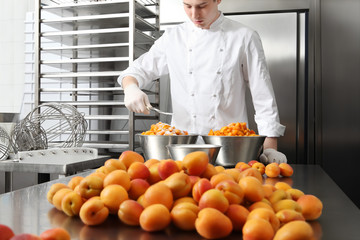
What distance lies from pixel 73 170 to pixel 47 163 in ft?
0.55

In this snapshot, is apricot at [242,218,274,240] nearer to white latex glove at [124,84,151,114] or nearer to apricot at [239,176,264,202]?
apricot at [239,176,264,202]

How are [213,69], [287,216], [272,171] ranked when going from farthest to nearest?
[213,69] < [272,171] < [287,216]

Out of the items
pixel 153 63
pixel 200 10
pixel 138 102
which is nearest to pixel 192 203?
pixel 138 102

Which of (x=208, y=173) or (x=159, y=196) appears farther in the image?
(x=208, y=173)

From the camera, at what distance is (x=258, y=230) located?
1.78 ft

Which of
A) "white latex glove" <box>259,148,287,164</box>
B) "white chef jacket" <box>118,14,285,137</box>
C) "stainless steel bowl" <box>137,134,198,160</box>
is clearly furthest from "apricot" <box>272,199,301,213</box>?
"white chef jacket" <box>118,14,285,137</box>

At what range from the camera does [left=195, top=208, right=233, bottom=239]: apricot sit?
0.57 meters

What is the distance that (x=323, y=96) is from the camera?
305cm

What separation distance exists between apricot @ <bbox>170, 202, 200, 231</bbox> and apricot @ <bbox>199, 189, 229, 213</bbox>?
0.02m

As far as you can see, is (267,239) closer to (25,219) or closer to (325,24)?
(25,219)

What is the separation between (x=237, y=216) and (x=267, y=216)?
2.3 inches

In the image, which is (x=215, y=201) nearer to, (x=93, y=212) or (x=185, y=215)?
(x=185, y=215)

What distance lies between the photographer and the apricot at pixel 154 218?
0.62m

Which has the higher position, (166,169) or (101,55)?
(101,55)
